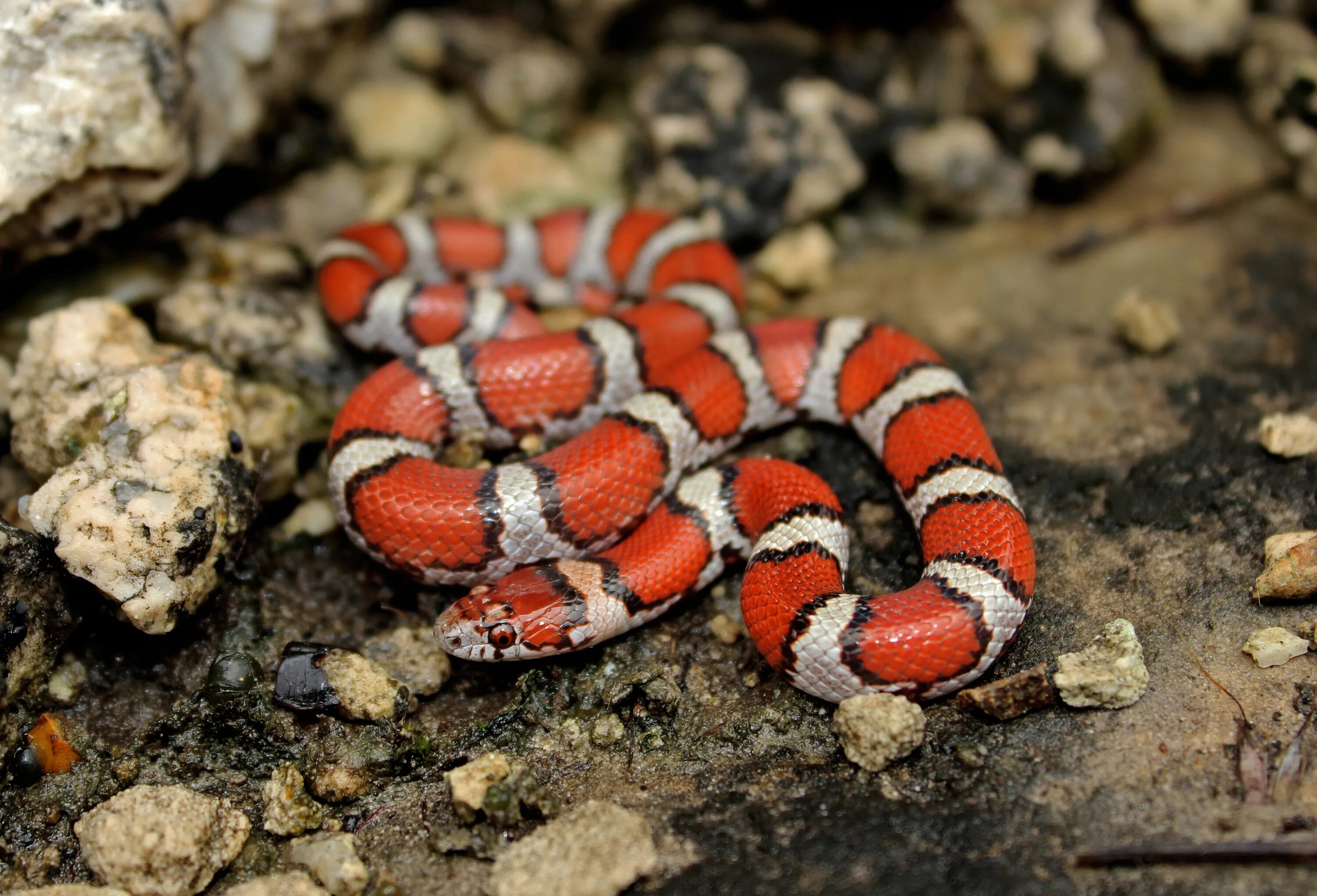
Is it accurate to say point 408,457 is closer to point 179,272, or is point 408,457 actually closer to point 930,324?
point 179,272

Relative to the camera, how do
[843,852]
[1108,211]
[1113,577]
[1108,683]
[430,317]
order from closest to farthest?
[843,852]
[1108,683]
[1113,577]
[430,317]
[1108,211]

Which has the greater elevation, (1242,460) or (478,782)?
(1242,460)

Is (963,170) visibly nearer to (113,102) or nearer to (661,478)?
(661,478)

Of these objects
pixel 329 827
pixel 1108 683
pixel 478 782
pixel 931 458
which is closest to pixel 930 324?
pixel 931 458

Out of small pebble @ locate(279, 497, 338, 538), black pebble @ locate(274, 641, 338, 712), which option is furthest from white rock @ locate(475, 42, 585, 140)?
black pebble @ locate(274, 641, 338, 712)

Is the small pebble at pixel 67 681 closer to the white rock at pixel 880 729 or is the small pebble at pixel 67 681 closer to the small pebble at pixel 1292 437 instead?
the white rock at pixel 880 729

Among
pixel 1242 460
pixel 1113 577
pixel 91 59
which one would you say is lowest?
pixel 1113 577

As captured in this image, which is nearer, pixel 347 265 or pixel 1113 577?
pixel 1113 577
